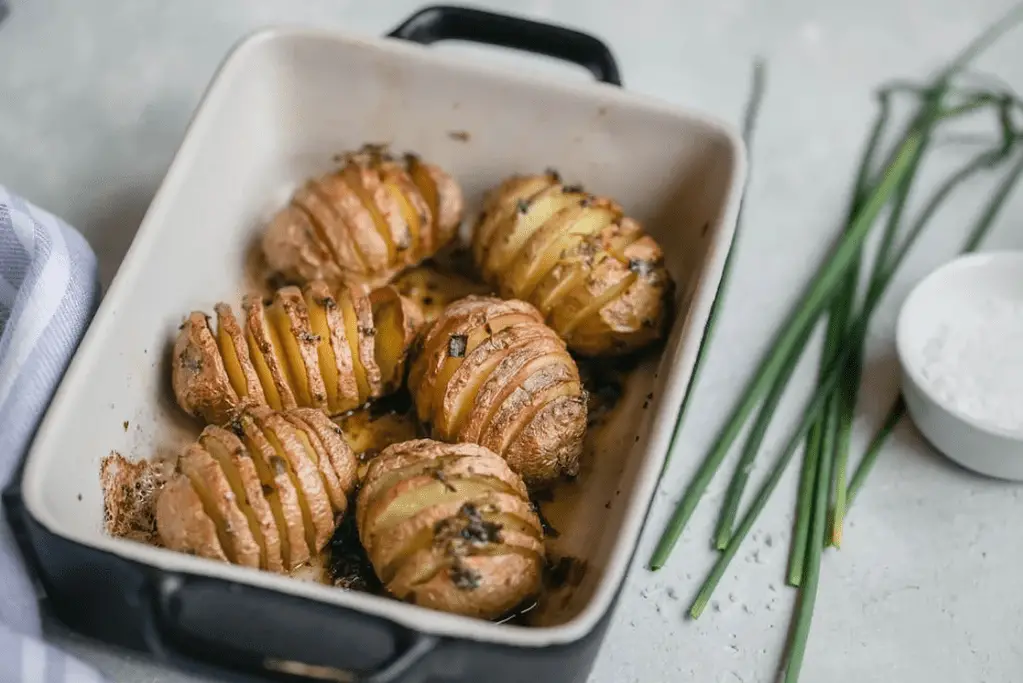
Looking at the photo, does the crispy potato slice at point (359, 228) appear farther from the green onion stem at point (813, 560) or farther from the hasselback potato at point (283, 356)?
the green onion stem at point (813, 560)

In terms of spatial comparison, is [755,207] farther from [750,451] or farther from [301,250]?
[301,250]

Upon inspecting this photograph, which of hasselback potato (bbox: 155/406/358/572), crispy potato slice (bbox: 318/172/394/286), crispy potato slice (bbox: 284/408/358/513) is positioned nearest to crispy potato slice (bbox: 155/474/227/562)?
hasselback potato (bbox: 155/406/358/572)

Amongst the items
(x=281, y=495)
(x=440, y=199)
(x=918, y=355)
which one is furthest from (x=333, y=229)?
(x=918, y=355)

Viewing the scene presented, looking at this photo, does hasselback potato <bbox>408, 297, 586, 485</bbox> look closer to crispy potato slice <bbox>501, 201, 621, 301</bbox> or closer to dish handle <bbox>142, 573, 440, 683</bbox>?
crispy potato slice <bbox>501, 201, 621, 301</bbox>

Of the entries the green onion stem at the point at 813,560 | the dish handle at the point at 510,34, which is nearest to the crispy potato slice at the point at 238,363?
the dish handle at the point at 510,34

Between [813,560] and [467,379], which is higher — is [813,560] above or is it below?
below
